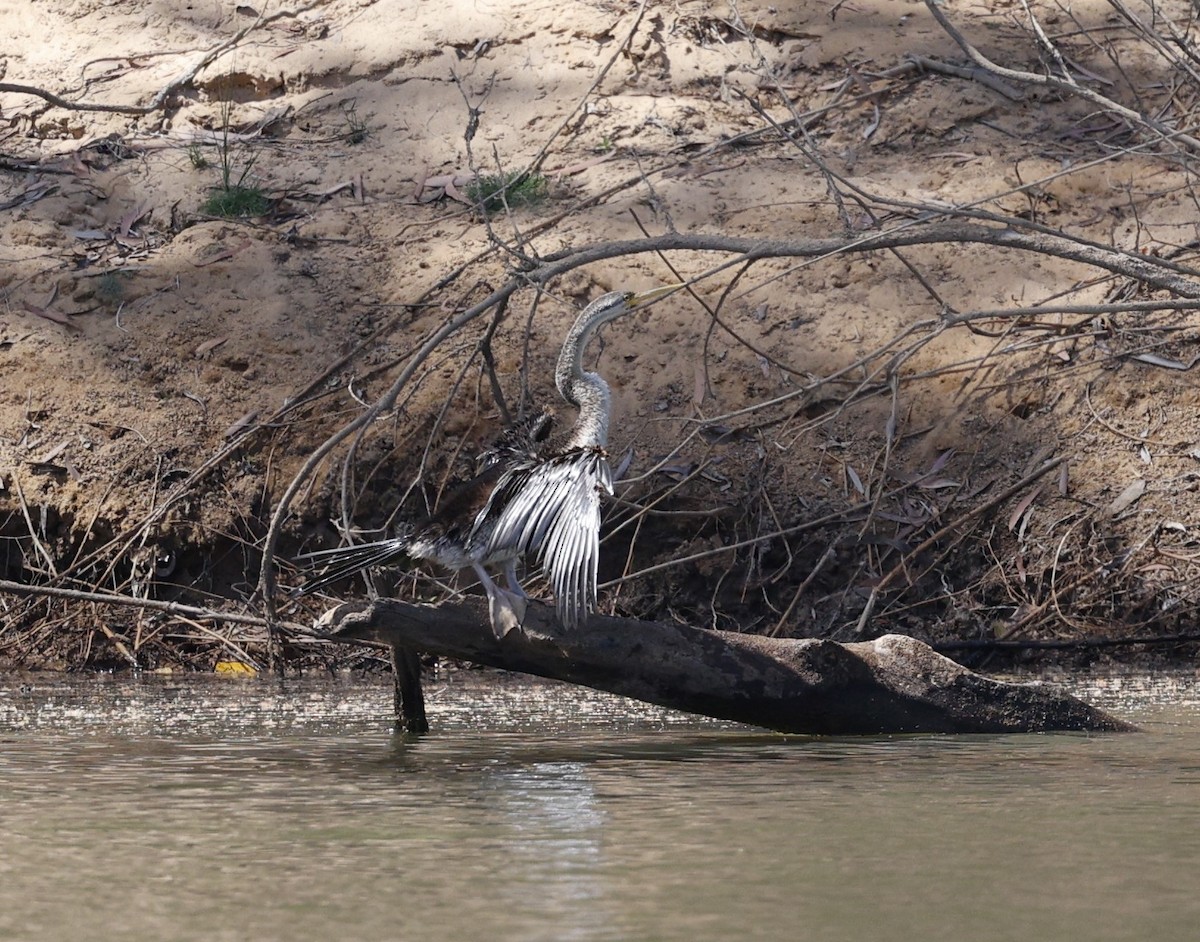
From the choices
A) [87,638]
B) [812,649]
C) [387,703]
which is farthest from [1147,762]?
[87,638]

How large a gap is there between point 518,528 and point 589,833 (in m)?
1.82

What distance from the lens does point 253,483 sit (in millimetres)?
8320

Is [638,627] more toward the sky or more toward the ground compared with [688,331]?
more toward the ground

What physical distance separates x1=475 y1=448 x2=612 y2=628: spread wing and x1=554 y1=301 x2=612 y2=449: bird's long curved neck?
0.38m

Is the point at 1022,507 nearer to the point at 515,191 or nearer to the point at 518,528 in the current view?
the point at 518,528

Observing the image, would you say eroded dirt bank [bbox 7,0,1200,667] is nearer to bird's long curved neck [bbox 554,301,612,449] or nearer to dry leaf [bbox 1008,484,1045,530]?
dry leaf [bbox 1008,484,1045,530]

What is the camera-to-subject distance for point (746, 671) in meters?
5.16

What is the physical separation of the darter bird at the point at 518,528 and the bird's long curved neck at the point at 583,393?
0.04 feet

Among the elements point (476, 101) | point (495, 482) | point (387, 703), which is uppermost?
point (476, 101)

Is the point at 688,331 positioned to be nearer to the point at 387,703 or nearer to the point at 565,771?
the point at 387,703

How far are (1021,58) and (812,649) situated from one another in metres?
6.50

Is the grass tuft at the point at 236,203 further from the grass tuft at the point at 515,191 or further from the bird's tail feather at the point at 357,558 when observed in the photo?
the bird's tail feather at the point at 357,558

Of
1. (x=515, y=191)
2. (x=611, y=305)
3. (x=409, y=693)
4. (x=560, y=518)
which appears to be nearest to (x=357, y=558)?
(x=409, y=693)

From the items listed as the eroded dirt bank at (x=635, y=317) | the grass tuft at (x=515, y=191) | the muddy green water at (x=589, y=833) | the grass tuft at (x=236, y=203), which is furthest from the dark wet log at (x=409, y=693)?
the grass tuft at (x=236, y=203)
